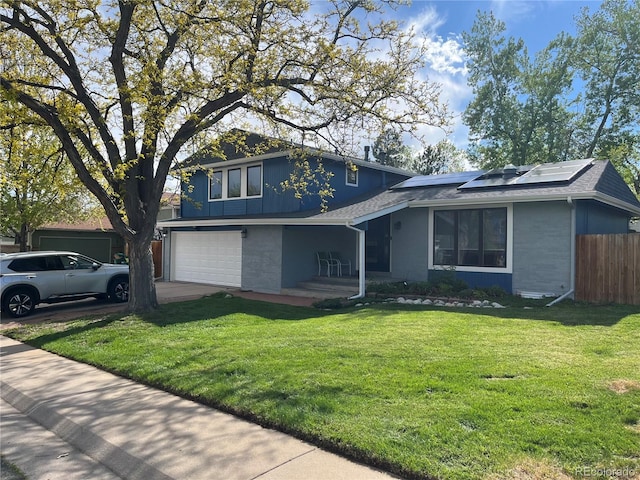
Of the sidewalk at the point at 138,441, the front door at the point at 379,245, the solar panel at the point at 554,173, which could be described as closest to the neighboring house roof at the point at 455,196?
the solar panel at the point at 554,173

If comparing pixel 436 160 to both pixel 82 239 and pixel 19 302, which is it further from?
pixel 19 302

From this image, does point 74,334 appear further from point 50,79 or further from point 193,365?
point 50,79

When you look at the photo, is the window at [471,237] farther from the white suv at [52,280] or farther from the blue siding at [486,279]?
the white suv at [52,280]

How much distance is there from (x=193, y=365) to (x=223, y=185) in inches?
496

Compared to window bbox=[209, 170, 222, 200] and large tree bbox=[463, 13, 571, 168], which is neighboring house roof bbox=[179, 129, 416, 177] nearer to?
window bbox=[209, 170, 222, 200]

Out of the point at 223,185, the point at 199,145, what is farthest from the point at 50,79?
the point at 223,185

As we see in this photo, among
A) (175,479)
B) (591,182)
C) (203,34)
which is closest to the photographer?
(175,479)

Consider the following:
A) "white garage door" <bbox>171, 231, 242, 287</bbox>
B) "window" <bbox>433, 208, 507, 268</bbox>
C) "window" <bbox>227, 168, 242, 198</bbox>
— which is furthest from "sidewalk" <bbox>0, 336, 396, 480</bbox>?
"window" <bbox>227, 168, 242, 198</bbox>

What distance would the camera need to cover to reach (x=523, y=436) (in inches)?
138

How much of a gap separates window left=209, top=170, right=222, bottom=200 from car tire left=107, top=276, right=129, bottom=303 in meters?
6.03

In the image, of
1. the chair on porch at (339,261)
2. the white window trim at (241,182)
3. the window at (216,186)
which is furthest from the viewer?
the window at (216,186)

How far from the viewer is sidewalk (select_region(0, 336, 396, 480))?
349cm

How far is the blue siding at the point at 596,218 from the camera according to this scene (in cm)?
1141

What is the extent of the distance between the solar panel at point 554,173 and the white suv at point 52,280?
472 inches
